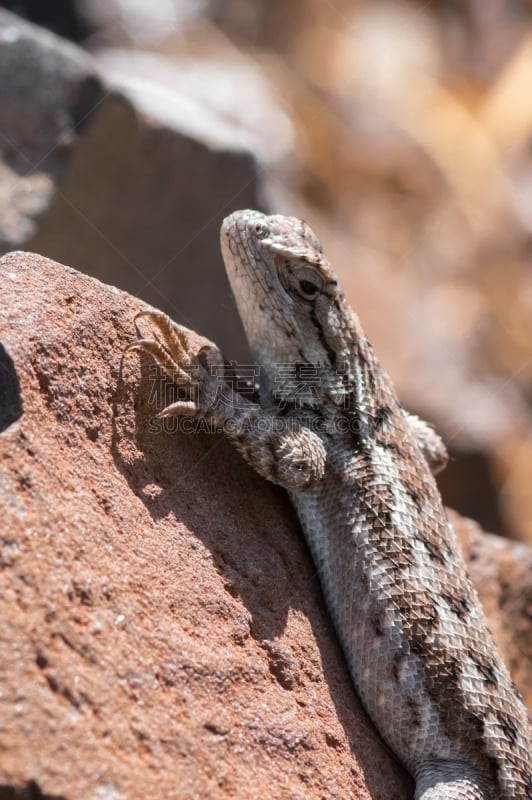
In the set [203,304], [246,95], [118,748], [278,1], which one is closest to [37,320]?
[118,748]

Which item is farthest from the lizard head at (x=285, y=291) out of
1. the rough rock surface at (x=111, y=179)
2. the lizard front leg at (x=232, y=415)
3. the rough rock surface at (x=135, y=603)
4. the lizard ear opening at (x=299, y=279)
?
the rough rock surface at (x=111, y=179)

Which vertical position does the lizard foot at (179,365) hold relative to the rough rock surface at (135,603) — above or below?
above

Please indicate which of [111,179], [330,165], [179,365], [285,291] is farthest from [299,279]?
[330,165]

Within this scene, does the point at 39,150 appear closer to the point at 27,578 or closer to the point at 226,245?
the point at 226,245

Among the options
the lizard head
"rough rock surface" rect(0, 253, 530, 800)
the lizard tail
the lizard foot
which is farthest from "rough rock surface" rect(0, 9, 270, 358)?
the lizard tail

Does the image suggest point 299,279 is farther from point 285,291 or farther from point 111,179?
point 111,179

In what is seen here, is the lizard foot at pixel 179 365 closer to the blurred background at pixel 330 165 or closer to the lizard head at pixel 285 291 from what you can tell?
the lizard head at pixel 285 291
